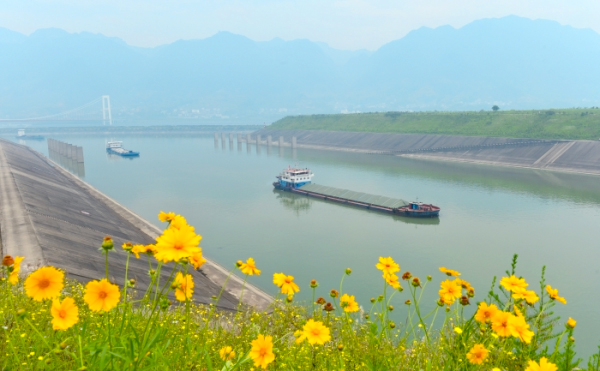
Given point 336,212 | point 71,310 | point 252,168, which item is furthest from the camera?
point 252,168

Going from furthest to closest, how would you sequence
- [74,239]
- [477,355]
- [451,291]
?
[74,239] < [451,291] < [477,355]

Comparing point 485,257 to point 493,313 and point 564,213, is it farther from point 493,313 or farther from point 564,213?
point 493,313

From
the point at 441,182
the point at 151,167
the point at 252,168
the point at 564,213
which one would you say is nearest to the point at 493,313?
the point at 564,213

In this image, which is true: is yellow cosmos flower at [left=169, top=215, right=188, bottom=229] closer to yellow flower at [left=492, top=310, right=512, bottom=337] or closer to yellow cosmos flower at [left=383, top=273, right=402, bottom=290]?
yellow cosmos flower at [left=383, top=273, right=402, bottom=290]

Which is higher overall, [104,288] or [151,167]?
[104,288]

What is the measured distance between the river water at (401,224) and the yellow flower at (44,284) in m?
17.8

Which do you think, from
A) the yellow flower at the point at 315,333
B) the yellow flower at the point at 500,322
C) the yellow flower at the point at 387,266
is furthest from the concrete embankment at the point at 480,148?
the yellow flower at the point at 315,333

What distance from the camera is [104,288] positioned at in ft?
9.30

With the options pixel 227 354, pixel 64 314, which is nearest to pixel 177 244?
pixel 64 314

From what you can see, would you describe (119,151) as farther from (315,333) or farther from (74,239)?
(315,333)

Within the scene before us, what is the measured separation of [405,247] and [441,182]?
2716 cm

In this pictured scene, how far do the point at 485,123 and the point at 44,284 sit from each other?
95.4m

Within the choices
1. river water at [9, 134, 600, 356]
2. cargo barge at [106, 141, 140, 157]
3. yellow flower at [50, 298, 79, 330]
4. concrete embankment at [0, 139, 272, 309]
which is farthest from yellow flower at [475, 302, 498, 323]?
cargo barge at [106, 141, 140, 157]

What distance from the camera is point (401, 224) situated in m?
35.5
